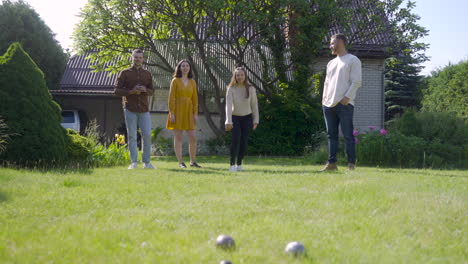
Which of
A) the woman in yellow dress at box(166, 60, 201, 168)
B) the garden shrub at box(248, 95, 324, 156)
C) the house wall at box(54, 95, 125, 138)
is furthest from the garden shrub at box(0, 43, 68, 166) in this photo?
the house wall at box(54, 95, 125, 138)

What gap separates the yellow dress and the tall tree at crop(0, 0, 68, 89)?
17.1 m

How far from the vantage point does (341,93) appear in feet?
20.1

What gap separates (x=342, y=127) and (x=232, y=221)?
3649 mm

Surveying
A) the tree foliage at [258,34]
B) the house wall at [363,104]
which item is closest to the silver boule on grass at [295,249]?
the tree foliage at [258,34]

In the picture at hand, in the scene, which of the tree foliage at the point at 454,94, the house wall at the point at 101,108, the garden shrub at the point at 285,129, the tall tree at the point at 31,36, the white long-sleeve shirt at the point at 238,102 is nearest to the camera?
the white long-sleeve shirt at the point at 238,102

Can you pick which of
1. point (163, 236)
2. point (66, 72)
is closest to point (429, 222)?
point (163, 236)

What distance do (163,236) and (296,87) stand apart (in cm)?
1087

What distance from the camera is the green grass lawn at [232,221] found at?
93.7 inches

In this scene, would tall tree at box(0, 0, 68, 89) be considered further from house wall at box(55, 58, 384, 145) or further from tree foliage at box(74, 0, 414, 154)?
tree foliage at box(74, 0, 414, 154)

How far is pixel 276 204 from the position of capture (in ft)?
11.8

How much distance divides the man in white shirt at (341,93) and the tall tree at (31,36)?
19179mm

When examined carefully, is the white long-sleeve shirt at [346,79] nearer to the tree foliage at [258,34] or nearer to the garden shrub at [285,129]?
the tree foliage at [258,34]

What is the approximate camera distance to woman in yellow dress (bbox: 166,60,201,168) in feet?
23.7

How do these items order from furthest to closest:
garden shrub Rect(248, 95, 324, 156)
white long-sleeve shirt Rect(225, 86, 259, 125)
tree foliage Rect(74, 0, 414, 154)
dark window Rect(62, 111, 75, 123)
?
dark window Rect(62, 111, 75, 123)
garden shrub Rect(248, 95, 324, 156)
tree foliage Rect(74, 0, 414, 154)
white long-sleeve shirt Rect(225, 86, 259, 125)
